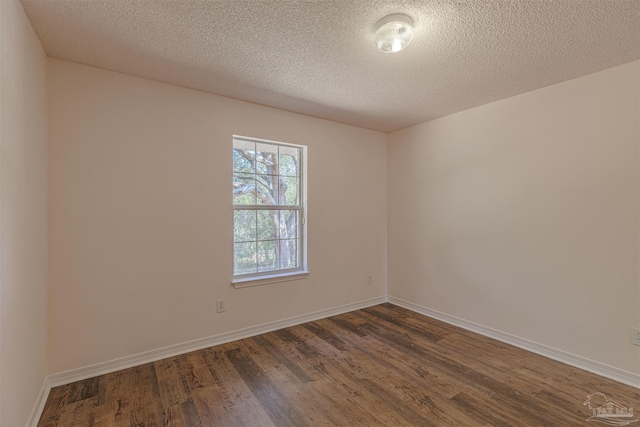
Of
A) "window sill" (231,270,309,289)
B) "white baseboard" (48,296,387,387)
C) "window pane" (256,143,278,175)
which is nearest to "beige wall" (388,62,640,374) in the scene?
"white baseboard" (48,296,387,387)

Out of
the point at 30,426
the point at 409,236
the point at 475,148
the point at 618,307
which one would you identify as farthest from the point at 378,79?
the point at 30,426

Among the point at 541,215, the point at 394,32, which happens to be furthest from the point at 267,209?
the point at 541,215

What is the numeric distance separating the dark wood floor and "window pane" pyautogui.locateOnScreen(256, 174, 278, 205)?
1.45 metres

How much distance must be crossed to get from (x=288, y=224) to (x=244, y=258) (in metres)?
0.63

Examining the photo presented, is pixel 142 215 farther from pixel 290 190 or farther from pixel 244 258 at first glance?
pixel 290 190

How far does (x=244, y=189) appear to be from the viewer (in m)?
3.04

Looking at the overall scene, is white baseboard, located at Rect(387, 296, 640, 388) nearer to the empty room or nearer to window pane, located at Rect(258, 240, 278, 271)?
the empty room

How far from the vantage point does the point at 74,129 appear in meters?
2.19

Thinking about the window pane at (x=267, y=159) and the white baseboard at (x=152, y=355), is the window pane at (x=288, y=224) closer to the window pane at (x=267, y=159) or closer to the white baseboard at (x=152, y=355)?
the window pane at (x=267, y=159)

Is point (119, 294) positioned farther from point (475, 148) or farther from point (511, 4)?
point (475, 148)

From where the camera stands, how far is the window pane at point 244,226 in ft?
9.81

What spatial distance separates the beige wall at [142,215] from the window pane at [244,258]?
0.15 meters

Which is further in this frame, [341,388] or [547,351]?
[547,351]

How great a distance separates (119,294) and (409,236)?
10.6ft
